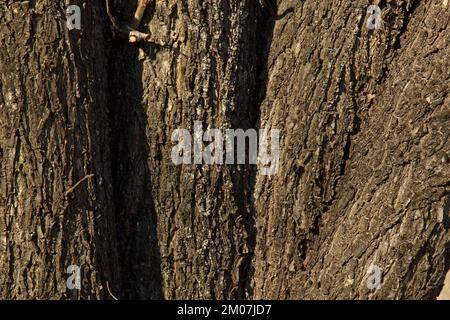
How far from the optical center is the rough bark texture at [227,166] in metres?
2.60

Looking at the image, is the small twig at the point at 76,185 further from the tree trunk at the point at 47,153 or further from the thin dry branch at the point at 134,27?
the thin dry branch at the point at 134,27

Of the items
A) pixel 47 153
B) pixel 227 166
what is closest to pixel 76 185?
pixel 47 153

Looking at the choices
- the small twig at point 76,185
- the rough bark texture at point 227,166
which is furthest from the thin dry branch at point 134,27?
the small twig at point 76,185

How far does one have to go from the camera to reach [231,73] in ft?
9.27

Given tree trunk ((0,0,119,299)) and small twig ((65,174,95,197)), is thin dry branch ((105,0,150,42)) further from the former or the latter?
small twig ((65,174,95,197))

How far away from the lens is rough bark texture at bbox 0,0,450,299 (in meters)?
2.60

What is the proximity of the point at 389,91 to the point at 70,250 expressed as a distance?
1.36 metres

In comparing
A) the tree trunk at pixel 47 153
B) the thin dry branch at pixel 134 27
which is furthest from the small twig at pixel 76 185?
the thin dry branch at pixel 134 27

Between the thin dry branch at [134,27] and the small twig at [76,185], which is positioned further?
the thin dry branch at [134,27]

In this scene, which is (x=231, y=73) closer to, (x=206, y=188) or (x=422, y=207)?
(x=206, y=188)

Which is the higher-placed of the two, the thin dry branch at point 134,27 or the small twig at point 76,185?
the thin dry branch at point 134,27

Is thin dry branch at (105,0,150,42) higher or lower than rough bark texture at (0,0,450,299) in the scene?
higher

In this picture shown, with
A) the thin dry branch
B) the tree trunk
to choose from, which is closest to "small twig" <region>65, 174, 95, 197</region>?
the tree trunk

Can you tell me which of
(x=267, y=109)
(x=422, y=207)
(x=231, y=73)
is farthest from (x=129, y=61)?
(x=422, y=207)
